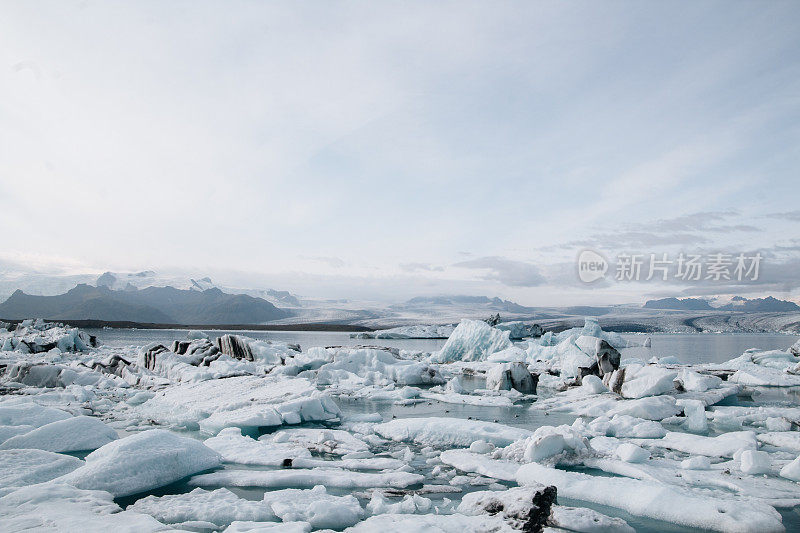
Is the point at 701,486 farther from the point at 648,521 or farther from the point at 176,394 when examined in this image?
the point at 176,394

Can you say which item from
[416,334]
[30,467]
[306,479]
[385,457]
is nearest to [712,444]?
[385,457]

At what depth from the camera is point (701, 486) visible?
598cm

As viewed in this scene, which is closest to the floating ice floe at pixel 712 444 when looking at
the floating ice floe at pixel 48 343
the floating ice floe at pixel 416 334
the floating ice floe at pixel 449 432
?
the floating ice floe at pixel 449 432

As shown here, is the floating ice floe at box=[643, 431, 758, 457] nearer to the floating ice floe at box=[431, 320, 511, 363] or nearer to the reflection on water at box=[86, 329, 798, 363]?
the floating ice floe at box=[431, 320, 511, 363]

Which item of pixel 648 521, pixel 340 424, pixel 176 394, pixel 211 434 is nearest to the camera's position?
pixel 648 521

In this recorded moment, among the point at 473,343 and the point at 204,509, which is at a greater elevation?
the point at 204,509

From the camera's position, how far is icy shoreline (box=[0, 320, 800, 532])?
4781mm

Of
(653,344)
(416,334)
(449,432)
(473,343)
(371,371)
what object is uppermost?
(449,432)

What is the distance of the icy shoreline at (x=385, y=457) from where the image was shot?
4781 mm

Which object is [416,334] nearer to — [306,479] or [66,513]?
[306,479]

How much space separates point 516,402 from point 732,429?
538 cm

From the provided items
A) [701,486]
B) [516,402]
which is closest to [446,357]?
[516,402]

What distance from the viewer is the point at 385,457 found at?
7.50 metres

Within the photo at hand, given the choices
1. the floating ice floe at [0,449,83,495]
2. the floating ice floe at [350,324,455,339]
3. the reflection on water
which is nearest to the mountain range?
the reflection on water
